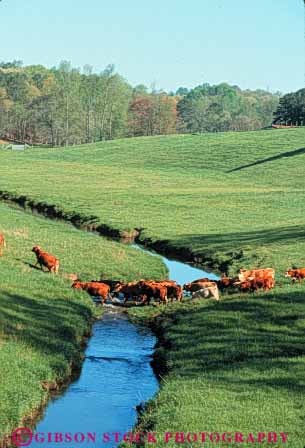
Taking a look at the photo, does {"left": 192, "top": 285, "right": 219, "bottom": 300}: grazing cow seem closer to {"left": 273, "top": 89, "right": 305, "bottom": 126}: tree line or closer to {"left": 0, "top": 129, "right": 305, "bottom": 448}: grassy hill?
{"left": 0, "top": 129, "right": 305, "bottom": 448}: grassy hill

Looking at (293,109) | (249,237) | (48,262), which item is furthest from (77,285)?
(293,109)

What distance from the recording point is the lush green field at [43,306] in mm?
16828

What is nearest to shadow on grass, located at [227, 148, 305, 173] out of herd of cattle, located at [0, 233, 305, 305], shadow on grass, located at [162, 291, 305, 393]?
herd of cattle, located at [0, 233, 305, 305]

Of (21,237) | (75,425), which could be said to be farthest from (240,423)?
(21,237)

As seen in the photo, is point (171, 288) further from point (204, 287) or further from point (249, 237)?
point (249, 237)

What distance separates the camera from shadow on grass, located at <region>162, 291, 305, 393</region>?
1720cm

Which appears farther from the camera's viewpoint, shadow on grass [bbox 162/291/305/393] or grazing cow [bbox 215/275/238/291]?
grazing cow [bbox 215/275/238/291]

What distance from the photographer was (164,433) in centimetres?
1406

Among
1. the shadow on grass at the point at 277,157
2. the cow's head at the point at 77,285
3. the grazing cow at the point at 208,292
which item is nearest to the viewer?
the grazing cow at the point at 208,292

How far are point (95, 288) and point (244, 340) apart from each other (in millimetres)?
7349

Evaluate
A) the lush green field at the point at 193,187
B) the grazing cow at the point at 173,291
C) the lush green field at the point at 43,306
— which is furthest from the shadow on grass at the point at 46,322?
the lush green field at the point at 193,187

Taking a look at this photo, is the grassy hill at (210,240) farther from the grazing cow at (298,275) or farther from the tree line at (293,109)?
the tree line at (293,109)

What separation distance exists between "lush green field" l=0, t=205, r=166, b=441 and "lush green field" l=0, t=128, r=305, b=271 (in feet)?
14.9

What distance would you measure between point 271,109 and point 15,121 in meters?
66.7
